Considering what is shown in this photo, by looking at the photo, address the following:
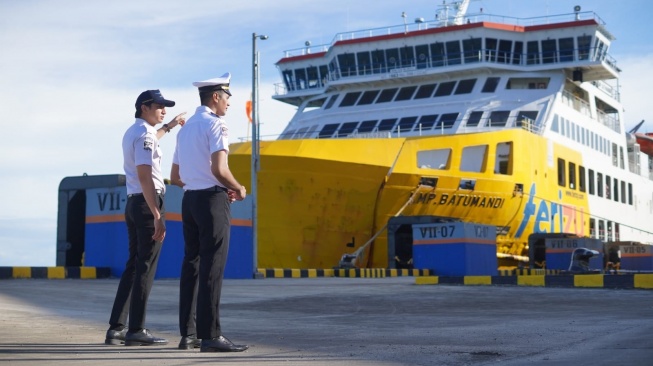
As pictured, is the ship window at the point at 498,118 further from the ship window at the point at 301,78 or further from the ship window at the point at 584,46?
the ship window at the point at 301,78

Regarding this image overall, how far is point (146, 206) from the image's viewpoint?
18.0 feet

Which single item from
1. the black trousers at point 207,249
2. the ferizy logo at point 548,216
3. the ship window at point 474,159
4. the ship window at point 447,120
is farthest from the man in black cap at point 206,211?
the ship window at point 447,120

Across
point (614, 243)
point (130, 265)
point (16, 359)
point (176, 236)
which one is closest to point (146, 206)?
point (130, 265)

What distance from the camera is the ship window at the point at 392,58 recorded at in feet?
98.2

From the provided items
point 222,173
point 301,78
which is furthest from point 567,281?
point 301,78

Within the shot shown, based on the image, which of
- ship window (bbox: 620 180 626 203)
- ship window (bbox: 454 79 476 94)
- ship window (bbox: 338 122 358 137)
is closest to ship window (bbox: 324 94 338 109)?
ship window (bbox: 338 122 358 137)

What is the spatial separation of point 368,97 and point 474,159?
6431 millimetres

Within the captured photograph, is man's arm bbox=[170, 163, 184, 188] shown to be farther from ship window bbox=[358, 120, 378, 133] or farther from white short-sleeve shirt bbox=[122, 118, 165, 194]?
ship window bbox=[358, 120, 378, 133]

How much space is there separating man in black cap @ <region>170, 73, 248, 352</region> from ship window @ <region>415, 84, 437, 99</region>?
24023mm

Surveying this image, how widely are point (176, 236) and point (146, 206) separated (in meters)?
10.2

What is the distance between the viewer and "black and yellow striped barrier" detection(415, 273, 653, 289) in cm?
1338

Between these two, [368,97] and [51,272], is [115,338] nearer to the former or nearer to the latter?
[51,272]

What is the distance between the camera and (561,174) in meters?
29.2

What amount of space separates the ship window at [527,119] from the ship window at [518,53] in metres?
1.81
